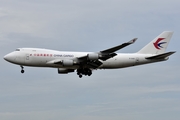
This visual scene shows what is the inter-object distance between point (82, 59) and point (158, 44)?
1445 centimetres

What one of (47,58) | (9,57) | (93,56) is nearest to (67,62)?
(47,58)

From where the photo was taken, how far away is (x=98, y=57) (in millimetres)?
67438

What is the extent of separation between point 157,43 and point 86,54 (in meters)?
13.1

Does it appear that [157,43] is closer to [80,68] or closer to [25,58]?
[80,68]

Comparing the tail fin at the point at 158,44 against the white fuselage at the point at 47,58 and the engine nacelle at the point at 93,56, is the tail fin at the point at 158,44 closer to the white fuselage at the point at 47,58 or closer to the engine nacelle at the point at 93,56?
the white fuselage at the point at 47,58

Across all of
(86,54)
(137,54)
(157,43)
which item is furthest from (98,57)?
(157,43)

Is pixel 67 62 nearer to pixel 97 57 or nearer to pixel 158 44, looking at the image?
pixel 97 57

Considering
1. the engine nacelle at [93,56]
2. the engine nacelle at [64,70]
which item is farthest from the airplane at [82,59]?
the engine nacelle at [64,70]

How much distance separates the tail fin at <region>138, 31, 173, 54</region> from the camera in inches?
2911

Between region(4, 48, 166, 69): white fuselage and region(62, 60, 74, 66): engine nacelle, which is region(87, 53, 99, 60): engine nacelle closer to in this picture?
region(4, 48, 166, 69): white fuselage

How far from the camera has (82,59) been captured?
224ft

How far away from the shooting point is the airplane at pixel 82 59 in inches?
2655

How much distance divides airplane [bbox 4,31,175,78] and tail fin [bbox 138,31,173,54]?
0.83 meters

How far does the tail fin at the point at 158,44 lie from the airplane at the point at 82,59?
83 cm
